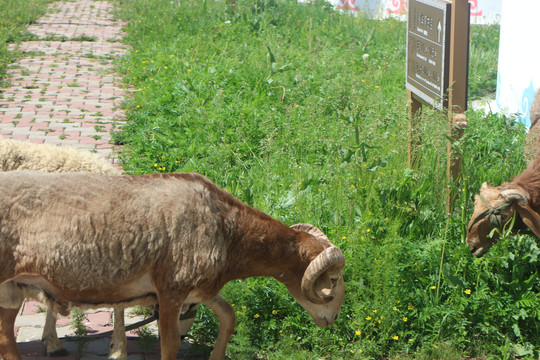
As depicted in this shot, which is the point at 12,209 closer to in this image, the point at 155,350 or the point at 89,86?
the point at 155,350

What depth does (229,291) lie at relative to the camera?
545 cm

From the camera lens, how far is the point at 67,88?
12336mm

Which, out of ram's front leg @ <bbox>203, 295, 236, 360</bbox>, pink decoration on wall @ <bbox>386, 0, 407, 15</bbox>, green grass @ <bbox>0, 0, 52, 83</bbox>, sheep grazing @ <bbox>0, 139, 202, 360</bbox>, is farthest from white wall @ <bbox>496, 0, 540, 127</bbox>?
pink decoration on wall @ <bbox>386, 0, 407, 15</bbox>

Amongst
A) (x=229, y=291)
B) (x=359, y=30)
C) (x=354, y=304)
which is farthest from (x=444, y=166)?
(x=359, y=30)

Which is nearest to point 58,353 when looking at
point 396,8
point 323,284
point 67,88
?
point 323,284

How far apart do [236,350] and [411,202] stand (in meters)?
2.09

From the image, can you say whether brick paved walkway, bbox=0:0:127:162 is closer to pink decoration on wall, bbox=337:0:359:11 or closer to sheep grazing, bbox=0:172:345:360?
sheep grazing, bbox=0:172:345:360

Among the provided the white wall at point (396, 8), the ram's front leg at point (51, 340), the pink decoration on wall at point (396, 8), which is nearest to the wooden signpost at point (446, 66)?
the ram's front leg at point (51, 340)

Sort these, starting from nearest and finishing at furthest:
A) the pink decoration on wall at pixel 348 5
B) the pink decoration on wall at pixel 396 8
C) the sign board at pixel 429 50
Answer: the sign board at pixel 429 50, the pink decoration on wall at pixel 396 8, the pink decoration on wall at pixel 348 5

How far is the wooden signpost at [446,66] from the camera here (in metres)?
6.22

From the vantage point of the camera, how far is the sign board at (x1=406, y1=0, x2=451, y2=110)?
6.36 m

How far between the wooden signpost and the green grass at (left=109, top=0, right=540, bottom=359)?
0.41 ft

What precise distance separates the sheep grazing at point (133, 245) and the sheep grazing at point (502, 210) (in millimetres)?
1722

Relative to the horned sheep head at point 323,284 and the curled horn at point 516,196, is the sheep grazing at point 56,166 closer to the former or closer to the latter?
the horned sheep head at point 323,284
